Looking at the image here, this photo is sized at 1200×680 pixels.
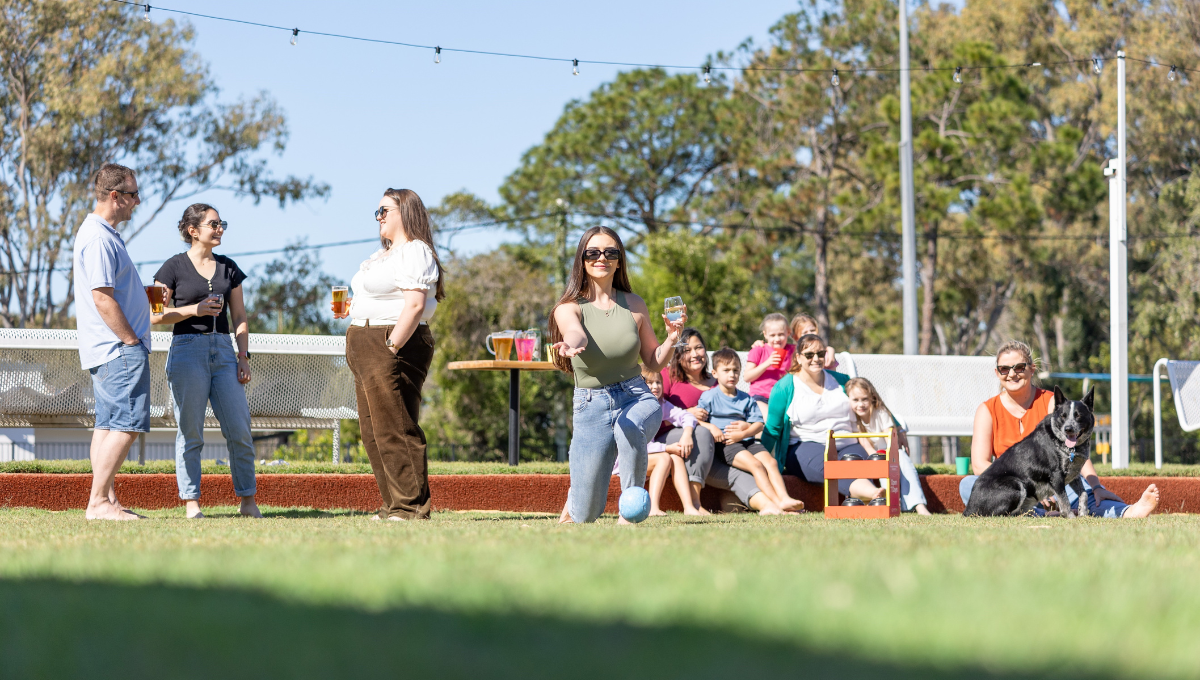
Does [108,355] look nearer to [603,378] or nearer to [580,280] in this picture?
[580,280]

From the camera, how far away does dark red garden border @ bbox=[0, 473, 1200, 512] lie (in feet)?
28.6

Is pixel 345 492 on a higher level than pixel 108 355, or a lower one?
lower

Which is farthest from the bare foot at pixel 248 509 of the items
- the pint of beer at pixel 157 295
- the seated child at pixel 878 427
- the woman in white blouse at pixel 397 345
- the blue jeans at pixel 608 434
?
the seated child at pixel 878 427

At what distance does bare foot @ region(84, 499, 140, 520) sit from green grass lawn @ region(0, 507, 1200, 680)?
8.87 feet

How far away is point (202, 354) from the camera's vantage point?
24.5ft

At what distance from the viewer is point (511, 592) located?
272 cm

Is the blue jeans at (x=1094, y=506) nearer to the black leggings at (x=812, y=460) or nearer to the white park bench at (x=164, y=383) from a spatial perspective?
the black leggings at (x=812, y=460)

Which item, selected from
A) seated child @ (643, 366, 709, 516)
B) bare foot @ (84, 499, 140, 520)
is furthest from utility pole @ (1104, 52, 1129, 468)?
bare foot @ (84, 499, 140, 520)

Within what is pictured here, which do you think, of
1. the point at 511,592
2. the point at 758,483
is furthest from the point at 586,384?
the point at 511,592

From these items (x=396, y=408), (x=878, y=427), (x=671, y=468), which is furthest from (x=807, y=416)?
(x=396, y=408)

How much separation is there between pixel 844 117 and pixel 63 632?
120 feet

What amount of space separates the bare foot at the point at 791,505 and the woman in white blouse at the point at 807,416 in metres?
0.43

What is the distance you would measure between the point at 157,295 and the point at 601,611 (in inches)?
224

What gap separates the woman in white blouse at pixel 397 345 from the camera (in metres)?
6.70
